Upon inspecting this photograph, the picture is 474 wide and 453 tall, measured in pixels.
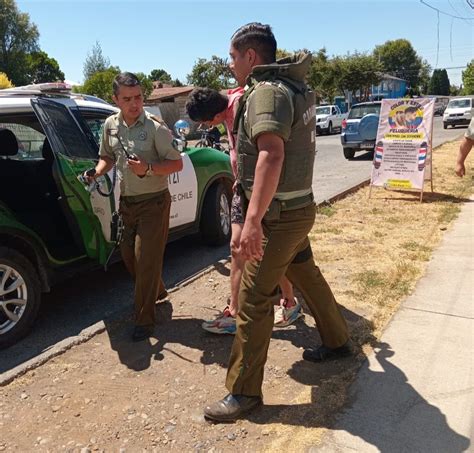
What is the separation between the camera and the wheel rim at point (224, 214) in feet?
19.5

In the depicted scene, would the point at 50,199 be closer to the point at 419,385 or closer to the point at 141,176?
the point at 141,176

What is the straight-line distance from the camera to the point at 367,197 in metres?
8.66

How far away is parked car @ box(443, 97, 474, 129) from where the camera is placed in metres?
28.5

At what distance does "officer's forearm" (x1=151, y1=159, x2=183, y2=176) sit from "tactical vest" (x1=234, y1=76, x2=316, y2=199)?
0.97 meters

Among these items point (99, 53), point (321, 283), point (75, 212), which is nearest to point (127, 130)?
point (75, 212)

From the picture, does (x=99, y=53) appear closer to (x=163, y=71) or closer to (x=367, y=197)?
(x=163, y=71)

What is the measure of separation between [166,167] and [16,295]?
1.45 metres

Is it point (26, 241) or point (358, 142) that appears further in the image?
point (358, 142)

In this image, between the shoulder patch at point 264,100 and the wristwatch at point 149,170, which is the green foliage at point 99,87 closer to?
the wristwatch at point 149,170

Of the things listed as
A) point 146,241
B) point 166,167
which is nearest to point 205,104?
point 166,167

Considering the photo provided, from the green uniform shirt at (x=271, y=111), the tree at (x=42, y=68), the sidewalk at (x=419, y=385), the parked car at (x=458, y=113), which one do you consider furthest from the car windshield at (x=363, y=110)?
the tree at (x=42, y=68)

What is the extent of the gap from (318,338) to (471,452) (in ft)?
4.59

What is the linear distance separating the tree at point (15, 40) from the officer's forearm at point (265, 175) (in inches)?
2230

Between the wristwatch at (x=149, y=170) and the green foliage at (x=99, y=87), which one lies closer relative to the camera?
the wristwatch at (x=149, y=170)
